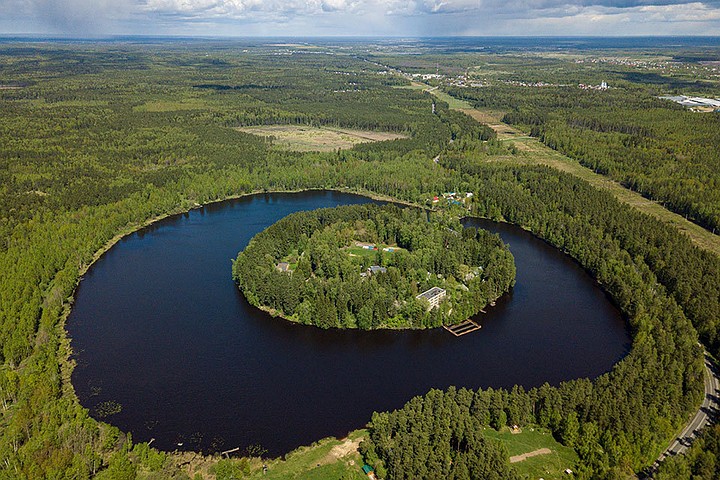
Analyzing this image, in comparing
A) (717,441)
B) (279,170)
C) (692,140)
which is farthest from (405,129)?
(717,441)

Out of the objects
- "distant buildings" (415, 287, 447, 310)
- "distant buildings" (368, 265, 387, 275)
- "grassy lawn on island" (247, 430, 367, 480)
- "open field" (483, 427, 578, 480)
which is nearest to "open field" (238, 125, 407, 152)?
"distant buildings" (368, 265, 387, 275)

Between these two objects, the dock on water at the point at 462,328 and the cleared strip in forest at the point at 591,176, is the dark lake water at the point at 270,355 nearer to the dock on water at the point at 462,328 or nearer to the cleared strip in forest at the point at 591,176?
the dock on water at the point at 462,328

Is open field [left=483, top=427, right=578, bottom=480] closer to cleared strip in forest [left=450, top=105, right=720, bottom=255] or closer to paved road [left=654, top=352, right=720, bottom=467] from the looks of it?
paved road [left=654, top=352, right=720, bottom=467]

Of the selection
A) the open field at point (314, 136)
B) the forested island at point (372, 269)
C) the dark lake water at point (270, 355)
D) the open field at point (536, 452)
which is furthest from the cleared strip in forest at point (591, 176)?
the open field at point (536, 452)

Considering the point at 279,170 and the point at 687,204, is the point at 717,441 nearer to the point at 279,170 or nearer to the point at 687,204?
the point at 687,204

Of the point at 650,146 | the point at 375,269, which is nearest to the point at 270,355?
the point at 375,269

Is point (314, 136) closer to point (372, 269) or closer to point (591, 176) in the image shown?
point (591, 176)
